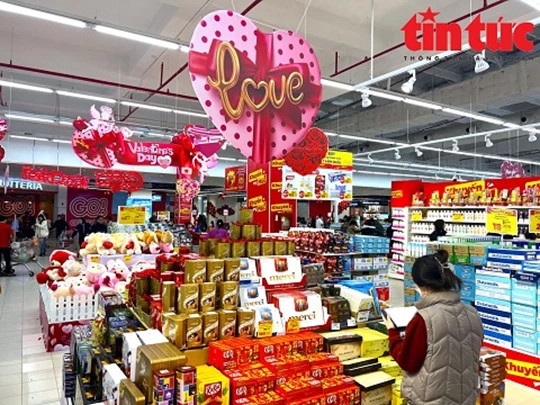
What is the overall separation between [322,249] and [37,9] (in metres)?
5.29

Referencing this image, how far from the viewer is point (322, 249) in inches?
271

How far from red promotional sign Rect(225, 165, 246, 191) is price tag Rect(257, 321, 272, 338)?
767cm

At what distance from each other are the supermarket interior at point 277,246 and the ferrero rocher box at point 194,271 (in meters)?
0.02

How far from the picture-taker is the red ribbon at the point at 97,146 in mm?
7871

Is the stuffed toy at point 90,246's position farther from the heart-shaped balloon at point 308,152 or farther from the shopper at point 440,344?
the shopper at point 440,344

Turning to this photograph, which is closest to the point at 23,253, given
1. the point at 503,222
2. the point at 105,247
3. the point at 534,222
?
the point at 105,247

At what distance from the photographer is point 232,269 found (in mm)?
2916

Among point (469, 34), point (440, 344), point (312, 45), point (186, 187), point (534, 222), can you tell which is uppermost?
point (312, 45)

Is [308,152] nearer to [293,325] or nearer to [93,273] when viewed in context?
[293,325]

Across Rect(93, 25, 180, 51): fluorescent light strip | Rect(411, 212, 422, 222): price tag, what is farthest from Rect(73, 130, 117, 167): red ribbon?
Rect(411, 212, 422, 222): price tag

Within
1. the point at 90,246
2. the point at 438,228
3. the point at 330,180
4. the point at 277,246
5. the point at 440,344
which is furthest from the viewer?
the point at 330,180

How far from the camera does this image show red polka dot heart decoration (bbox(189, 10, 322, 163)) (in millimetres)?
2410

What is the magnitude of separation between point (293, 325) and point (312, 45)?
23.9 feet

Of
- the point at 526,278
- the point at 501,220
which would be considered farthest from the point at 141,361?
the point at 501,220
